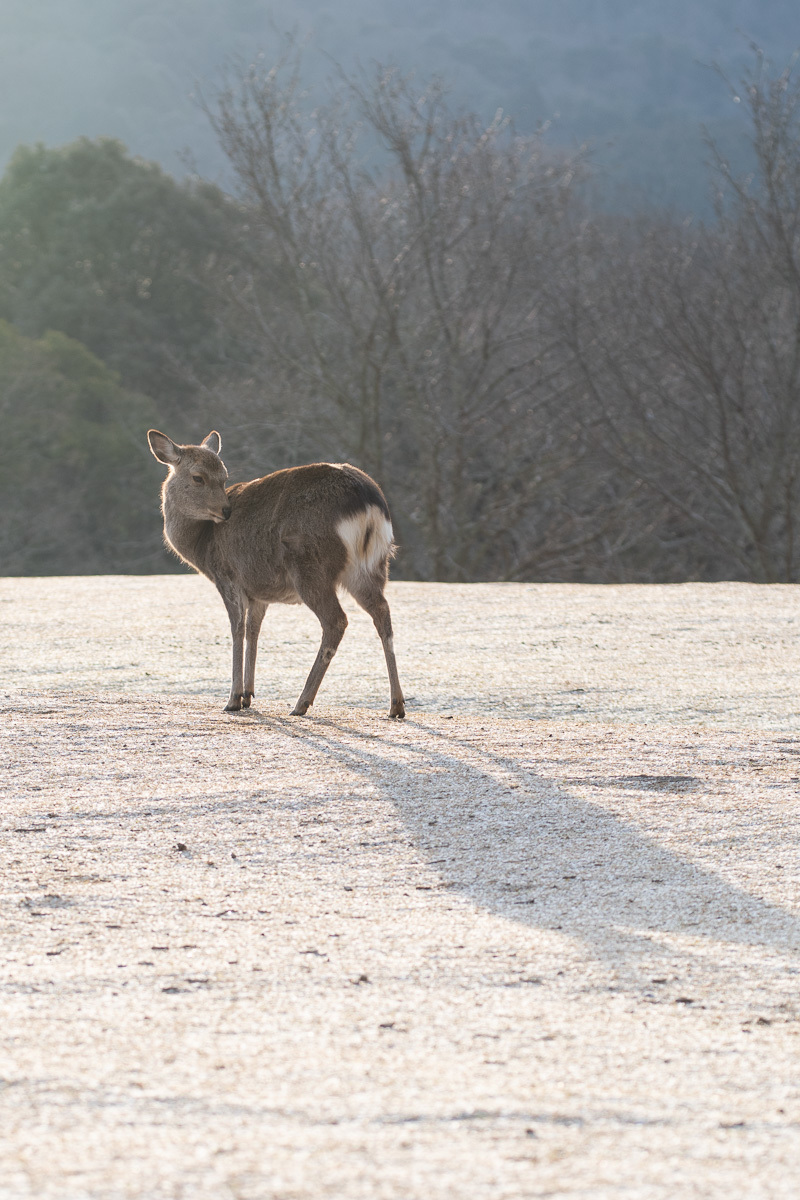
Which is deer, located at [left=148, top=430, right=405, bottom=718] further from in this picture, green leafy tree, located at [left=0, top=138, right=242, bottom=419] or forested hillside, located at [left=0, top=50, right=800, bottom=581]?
green leafy tree, located at [left=0, top=138, right=242, bottom=419]

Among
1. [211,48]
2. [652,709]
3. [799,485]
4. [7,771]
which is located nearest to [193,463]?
[7,771]

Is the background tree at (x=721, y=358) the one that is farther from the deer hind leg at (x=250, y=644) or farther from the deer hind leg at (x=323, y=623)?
the deer hind leg at (x=323, y=623)

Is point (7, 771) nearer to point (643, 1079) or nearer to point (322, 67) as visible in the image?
point (643, 1079)

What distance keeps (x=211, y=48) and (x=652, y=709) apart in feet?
236

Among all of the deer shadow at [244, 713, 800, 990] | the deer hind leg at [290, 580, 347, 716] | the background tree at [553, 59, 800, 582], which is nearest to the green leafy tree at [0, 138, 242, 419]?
the background tree at [553, 59, 800, 582]

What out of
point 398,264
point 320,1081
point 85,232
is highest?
point 85,232

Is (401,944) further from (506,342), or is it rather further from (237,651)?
(506,342)

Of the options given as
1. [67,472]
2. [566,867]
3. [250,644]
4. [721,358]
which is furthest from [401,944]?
[67,472]

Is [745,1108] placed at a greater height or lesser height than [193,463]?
lesser

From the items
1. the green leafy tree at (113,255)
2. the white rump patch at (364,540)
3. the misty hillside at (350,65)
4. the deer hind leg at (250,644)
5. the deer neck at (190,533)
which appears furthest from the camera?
the misty hillside at (350,65)

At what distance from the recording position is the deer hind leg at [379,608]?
614cm

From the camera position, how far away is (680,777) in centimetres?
502

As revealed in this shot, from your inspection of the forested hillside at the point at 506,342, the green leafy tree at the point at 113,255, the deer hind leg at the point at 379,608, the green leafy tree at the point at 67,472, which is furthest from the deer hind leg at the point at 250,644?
the green leafy tree at the point at 113,255

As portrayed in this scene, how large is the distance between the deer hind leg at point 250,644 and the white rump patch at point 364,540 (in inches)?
28.2
